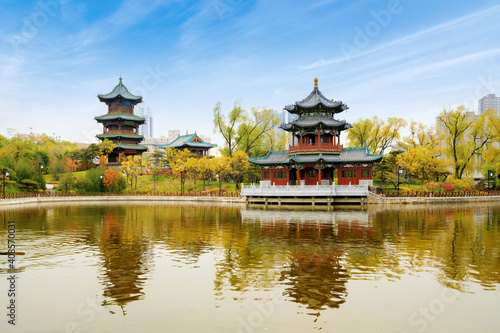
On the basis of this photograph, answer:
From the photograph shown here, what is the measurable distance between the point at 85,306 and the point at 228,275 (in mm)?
4829

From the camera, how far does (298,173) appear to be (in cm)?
5050

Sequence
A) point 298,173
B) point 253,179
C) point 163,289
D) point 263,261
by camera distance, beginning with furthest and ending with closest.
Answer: point 253,179 < point 298,173 < point 263,261 < point 163,289

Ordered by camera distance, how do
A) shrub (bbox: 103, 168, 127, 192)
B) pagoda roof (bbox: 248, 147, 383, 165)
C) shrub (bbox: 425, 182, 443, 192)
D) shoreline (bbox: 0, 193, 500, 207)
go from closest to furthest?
shoreline (bbox: 0, 193, 500, 207), pagoda roof (bbox: 248, 147, 383, 165), shrub (bbox: 425, 182, 443, 192), shrub (bbox: 103, 168, 127, 192)

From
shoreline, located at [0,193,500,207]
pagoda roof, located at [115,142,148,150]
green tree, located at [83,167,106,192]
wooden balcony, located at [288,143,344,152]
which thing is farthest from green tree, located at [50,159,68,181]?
wooden balcony, located at [288,143,344,152]

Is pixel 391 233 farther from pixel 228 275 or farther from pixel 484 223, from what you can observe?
pixel 228 275

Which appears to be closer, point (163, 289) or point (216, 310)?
point (216, 310)

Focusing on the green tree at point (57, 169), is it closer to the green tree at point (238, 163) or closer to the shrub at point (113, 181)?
the shrub at point (113, 181)

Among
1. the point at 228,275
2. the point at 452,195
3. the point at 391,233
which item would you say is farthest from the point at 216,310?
the point at 452,195

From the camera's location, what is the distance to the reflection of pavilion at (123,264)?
37.1ft

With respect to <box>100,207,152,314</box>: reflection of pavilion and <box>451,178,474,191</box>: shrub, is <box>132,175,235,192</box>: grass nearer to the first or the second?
<box>451,178,474,191</box>: shrub

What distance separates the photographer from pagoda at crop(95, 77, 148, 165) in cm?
7769

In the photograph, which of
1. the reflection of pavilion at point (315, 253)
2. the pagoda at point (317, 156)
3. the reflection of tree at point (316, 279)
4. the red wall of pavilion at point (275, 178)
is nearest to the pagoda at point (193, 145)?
the red wall of pavilion at point (275, 178)

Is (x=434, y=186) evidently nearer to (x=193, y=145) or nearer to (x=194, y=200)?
(x=194, y=200)

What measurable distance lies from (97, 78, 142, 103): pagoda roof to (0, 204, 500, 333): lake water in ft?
203
